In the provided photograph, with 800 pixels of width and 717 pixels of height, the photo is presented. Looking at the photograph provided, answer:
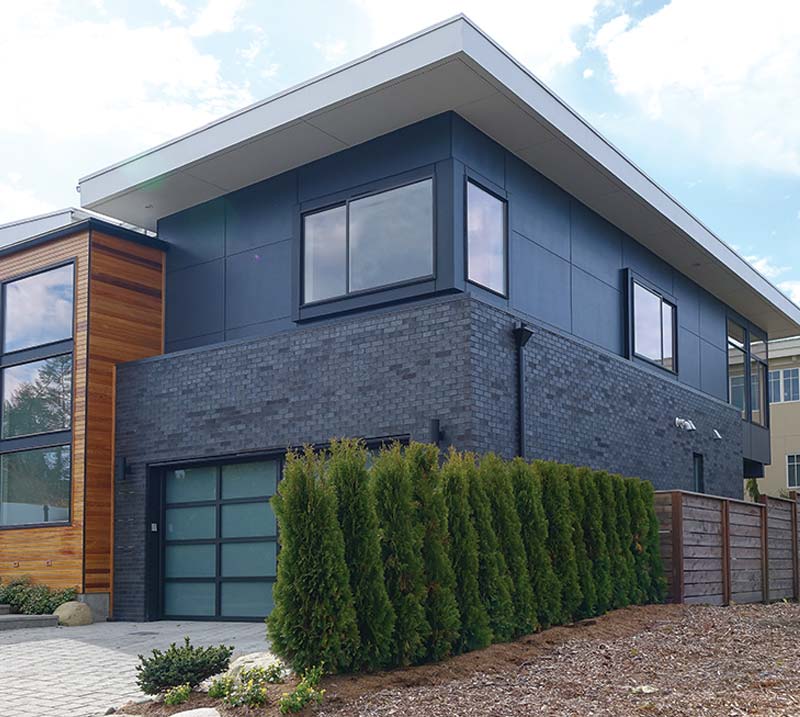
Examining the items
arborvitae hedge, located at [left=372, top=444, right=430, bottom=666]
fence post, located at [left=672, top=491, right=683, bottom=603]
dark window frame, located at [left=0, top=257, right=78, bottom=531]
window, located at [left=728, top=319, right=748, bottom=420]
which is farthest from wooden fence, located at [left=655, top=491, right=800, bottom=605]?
dark window frame, located at [left=0, top=257, right=78, bottom=531]

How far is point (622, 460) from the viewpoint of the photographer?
573 inches

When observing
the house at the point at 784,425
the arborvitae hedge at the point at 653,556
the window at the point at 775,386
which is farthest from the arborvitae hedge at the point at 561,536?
the window at the point at 775,386

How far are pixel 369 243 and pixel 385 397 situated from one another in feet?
7.14

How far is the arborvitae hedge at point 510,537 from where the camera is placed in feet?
29.8

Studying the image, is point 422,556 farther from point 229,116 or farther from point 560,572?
point 229,116

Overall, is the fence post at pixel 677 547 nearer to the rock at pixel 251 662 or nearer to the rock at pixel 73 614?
the rock at pixel 251 662

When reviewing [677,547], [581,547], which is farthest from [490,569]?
[677,547]

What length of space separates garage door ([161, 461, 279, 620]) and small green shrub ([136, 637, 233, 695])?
5.41 meters

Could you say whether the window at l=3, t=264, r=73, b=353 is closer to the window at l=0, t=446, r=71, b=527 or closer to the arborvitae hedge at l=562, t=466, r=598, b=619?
the window at l=0, t=446, r=71, b=527

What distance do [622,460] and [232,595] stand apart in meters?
5.91

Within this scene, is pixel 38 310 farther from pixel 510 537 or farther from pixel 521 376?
pixel 510 537

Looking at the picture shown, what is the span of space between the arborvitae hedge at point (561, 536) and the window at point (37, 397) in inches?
301

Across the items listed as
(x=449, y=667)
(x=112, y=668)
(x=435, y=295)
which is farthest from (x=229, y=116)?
(x=449, y=667)

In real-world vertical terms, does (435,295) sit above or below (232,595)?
above
